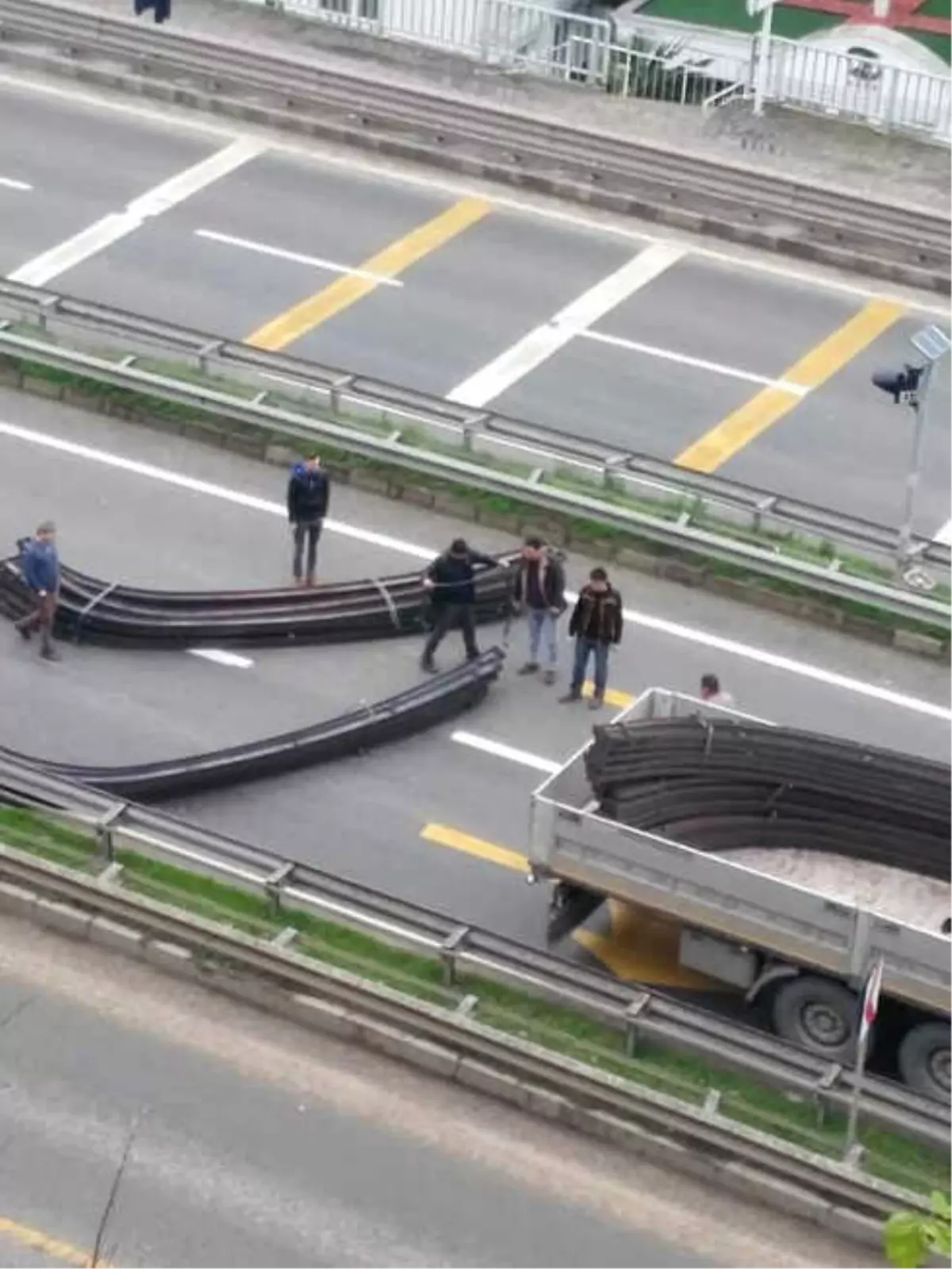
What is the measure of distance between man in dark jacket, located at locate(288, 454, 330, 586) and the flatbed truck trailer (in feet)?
17.9

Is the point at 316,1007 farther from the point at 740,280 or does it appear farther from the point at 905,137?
the point at 905,137

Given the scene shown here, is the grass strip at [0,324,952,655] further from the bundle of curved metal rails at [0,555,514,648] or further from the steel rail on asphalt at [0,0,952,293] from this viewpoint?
the steel rail on asphalt at [0,0,952,293]

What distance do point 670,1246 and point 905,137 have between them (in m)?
20.9

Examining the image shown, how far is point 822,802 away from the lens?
64.1 feet

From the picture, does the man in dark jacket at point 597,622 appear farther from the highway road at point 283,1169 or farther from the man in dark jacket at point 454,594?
the highway road at point 283,1169

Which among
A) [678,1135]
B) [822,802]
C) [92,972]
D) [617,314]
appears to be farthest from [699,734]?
[617,314]

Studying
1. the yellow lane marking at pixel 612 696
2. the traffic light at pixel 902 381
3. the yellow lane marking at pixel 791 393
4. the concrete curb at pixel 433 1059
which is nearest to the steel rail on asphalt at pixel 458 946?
the concrete curb at pixel 433 1059

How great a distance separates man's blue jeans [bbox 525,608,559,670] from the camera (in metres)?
23.3

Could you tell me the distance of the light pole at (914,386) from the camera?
77.6ft

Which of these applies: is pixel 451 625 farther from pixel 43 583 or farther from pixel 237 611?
pixel 43 583

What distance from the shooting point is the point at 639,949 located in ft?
65.7

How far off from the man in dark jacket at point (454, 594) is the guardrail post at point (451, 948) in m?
4.62

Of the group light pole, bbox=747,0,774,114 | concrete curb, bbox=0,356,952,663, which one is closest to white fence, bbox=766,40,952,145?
light pole, bbox=747,0,774,114

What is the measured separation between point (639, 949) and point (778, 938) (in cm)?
166
